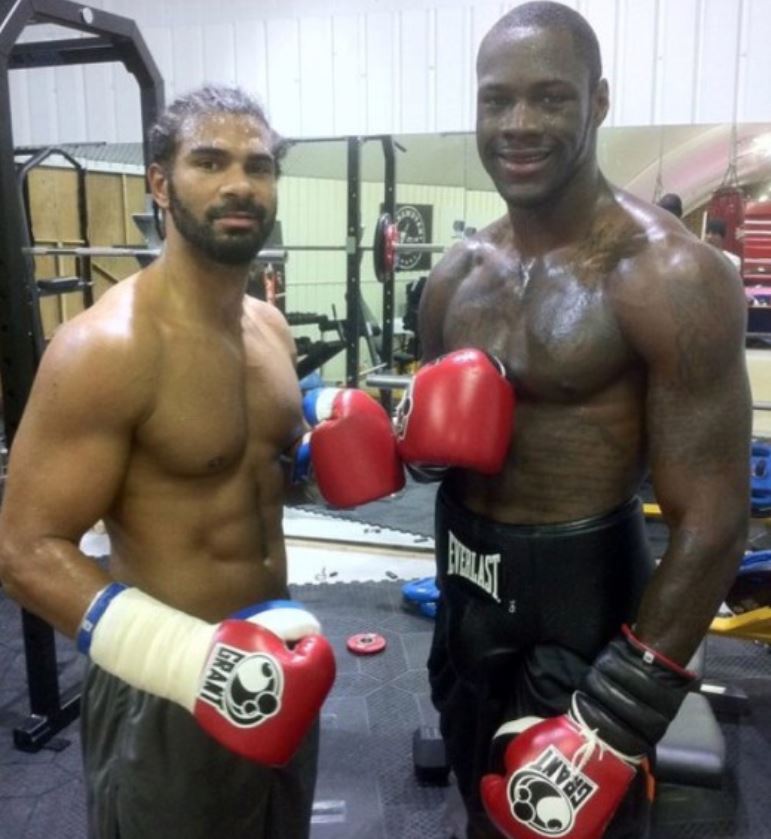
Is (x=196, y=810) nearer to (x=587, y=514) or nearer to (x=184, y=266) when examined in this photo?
(x=587, y=514)

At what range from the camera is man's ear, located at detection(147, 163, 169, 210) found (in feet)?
4.98

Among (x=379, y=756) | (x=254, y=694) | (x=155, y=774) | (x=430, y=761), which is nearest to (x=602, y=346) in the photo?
(x=254, y=694)

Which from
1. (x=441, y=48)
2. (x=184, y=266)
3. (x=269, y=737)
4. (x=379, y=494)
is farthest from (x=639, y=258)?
(x=441, y=48)

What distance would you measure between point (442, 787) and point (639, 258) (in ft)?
5.76

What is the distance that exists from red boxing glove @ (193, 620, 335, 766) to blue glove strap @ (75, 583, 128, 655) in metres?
0.18

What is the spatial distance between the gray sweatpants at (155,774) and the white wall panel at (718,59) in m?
3.77

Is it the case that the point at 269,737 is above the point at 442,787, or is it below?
above

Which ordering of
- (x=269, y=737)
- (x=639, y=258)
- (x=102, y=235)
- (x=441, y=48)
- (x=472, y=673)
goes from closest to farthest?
(x=269, y=737)
(x=639, y=258)
(x=472, y=673)
(x=441, y=48)
(x=102, y=235)

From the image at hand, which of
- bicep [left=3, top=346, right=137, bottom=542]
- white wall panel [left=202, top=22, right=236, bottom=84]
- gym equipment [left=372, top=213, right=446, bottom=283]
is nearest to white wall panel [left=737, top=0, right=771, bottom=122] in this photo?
gym equipment [left=372, top=213, right=446, bottom=283]

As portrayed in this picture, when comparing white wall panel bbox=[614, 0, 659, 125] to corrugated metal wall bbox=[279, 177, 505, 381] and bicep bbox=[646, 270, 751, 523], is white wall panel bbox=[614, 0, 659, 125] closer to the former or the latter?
corrugated metal wall bbox=[279, 177, 505, 381]

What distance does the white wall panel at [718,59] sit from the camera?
3.86m

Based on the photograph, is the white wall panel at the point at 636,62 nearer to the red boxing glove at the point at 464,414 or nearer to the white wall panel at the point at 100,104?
the white wall panel at the point at 100,104

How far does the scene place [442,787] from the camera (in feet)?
7.96

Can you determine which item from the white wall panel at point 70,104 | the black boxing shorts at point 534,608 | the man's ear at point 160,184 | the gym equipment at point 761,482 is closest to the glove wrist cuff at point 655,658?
the black boxing shorts at point 534,608
